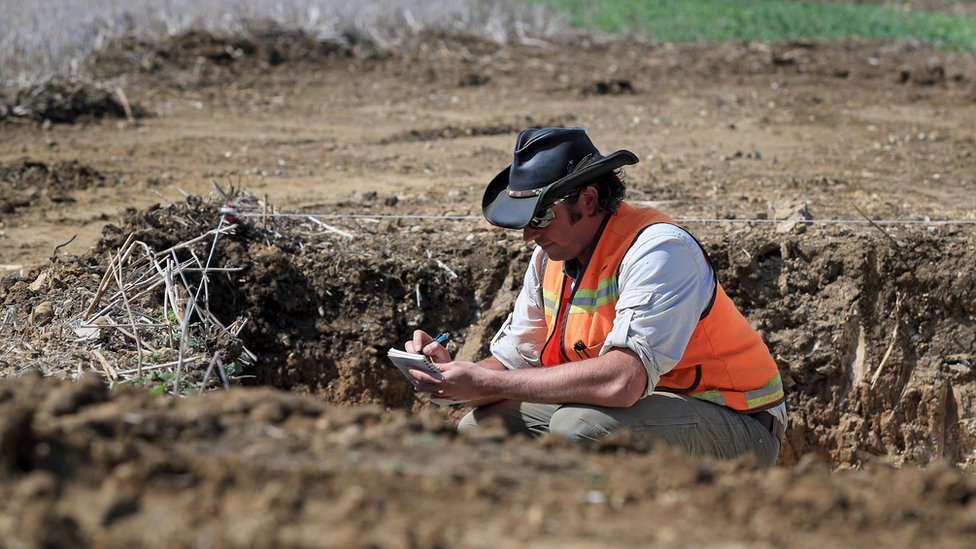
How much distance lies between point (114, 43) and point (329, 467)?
1056 centimetres

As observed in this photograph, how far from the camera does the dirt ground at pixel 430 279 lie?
2.27 metres

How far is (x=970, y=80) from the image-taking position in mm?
12062

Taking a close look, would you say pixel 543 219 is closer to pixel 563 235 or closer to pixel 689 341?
pixel 563 235

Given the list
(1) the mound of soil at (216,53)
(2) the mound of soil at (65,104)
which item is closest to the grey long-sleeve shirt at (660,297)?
(2) the mound of soil at (65,104)

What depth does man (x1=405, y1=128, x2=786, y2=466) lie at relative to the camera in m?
3.54

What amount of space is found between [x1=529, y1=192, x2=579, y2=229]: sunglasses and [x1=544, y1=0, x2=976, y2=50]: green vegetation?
12.6 meters

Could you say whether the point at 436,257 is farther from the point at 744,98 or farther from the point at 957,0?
the point at 957,0

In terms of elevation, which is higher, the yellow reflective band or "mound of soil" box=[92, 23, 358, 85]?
"mound of soil" box=[92, 23, 358, 85]

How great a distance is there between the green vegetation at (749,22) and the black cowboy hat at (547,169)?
12477 mm

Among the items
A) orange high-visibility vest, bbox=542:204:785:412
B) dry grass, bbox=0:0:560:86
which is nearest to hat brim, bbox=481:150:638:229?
orange high-visibility vest, bbox=542:204:785:412

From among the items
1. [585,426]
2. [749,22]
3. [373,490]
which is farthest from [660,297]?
[749,22]

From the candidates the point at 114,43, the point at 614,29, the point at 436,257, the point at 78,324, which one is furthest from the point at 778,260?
the point at 614,29

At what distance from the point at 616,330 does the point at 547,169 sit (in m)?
0.64

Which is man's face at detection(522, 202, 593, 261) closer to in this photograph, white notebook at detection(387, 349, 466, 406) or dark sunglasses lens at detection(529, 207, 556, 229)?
dark sunglasses lens at detection(529, 207, 556, 229)
